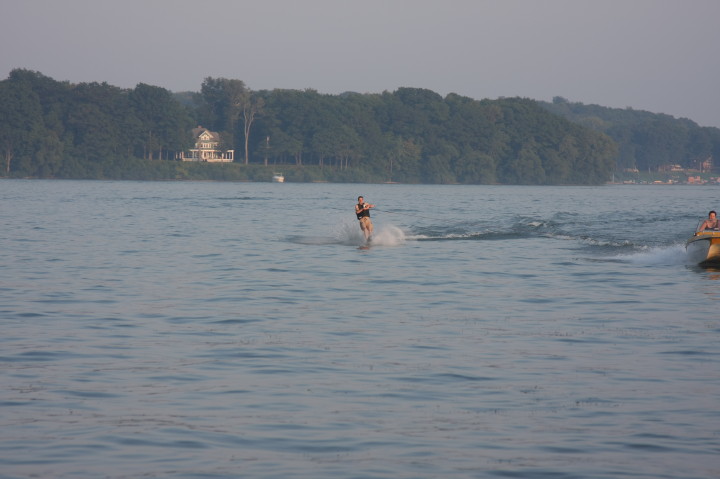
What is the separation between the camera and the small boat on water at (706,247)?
27969 millimetres

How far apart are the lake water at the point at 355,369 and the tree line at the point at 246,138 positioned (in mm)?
139515

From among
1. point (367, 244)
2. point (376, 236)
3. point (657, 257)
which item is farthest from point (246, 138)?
point (657, 257)

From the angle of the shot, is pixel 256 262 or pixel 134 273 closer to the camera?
pixel 134 273

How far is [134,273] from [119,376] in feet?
42.3

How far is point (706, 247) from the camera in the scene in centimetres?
2834

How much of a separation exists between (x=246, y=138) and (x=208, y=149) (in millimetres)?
11815

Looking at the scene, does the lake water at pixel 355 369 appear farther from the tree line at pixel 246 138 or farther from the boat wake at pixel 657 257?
the tree line at pixel 246 138

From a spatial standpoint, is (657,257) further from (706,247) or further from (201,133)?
(201,133)

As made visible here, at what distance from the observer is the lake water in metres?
9.52

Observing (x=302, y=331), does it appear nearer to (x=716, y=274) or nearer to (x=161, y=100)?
(x=716, y=274)

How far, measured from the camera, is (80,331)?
16.1 meters

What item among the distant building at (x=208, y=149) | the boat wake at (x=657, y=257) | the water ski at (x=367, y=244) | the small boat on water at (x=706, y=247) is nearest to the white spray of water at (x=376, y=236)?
the water ski at (x=367, y=244)

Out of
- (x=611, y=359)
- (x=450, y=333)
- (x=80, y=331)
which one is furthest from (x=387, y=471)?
(x=80, y=331)

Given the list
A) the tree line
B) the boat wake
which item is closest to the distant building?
the tree line
